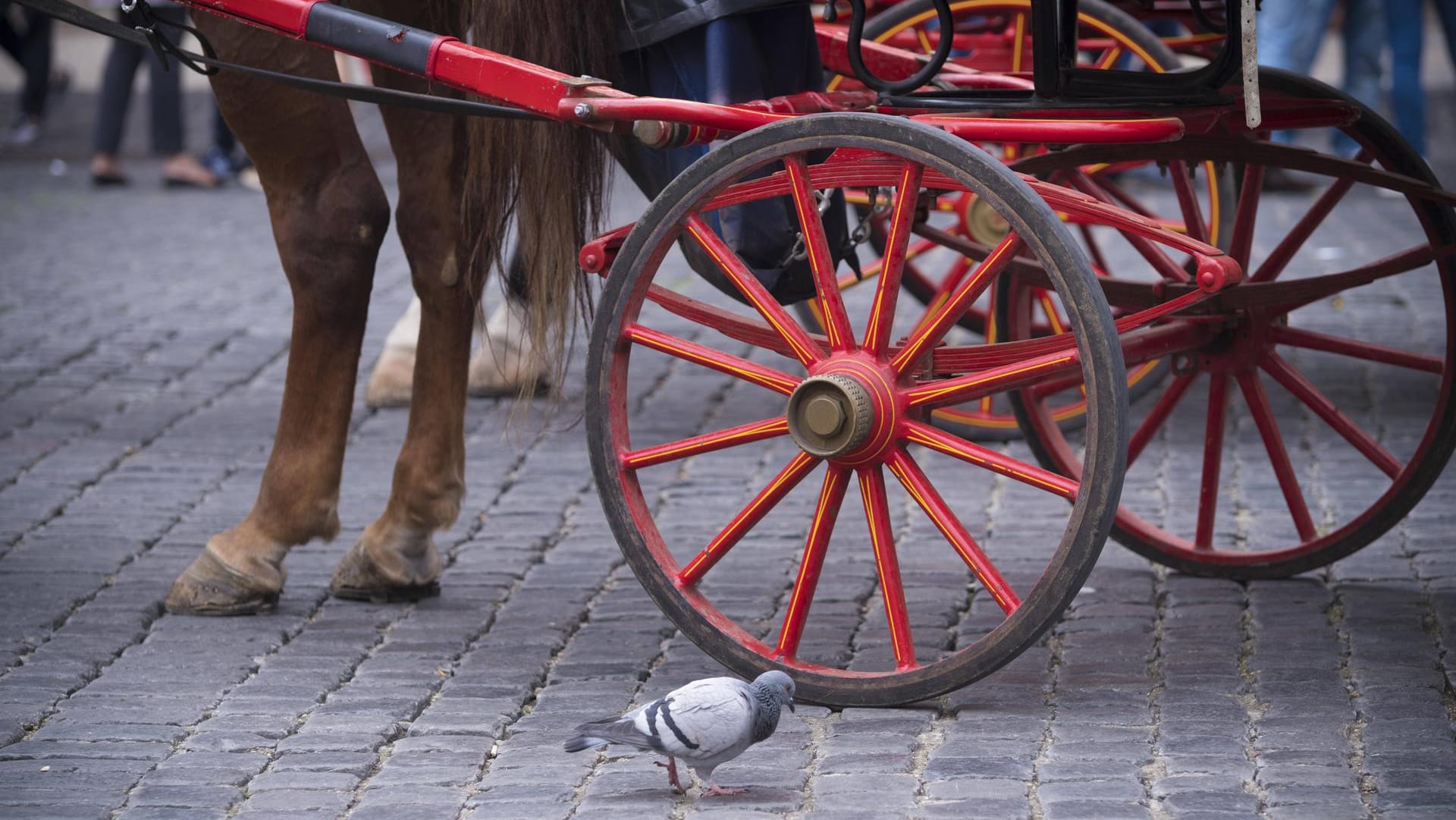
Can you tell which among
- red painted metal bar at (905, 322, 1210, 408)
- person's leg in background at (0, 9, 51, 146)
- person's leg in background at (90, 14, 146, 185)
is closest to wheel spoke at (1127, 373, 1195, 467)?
red painted metal bar at (905, 322, 1210, 408)

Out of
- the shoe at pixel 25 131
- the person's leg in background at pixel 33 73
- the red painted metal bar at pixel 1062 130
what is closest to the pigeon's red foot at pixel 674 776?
the red painted metal bar at pixel 1062 130

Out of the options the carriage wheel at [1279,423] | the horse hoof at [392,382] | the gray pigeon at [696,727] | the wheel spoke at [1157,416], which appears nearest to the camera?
the gray pigeon at [696,727]

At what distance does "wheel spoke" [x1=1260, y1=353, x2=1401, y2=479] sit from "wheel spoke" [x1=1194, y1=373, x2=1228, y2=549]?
3.5 inches

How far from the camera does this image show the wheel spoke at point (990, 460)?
8.14 ft

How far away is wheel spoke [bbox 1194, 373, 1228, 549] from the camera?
328 cm

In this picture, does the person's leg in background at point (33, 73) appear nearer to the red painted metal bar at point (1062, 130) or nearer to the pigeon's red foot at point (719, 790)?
the red painted metal bar at point (1062, 130)

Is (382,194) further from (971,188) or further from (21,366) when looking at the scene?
(21,366)

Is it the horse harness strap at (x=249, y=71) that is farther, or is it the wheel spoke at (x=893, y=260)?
the horse harness strap at (x=249, y=71)

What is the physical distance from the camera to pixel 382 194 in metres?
3.34

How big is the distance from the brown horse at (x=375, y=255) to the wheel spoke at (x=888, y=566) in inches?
27.5

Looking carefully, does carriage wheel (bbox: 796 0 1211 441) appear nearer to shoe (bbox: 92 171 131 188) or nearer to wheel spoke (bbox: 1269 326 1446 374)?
wheel spoke (bbox: 1269 326 1446 374)

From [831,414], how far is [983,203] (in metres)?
2.24

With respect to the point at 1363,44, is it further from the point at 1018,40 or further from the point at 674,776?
the point at 674,776

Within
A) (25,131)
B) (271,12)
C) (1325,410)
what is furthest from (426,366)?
(25,131)
